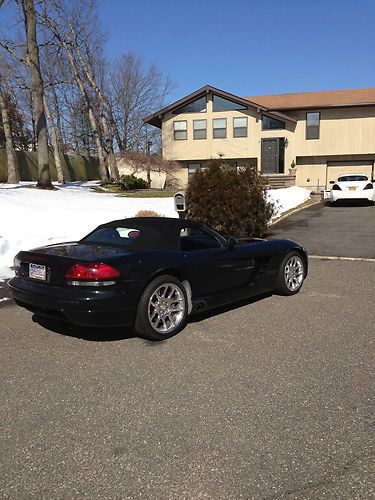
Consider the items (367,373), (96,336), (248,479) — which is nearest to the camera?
(248,479)

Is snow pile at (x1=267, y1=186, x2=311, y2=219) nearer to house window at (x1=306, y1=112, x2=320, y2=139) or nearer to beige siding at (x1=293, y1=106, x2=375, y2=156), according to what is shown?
beige siding at (x1=293, y1=106, x2=375, y2=156)

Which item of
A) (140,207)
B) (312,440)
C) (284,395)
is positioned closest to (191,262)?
(284,395)

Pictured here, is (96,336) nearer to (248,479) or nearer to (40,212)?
(248,479)

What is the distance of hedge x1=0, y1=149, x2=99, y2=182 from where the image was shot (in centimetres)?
2844

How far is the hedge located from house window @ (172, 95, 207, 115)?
406 inches

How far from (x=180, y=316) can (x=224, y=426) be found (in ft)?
6.28

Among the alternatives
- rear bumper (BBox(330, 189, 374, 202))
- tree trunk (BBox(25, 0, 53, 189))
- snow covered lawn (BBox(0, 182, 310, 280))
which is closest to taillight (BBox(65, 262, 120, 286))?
snow covered lawn (BBox(0, 182, 310, 280))

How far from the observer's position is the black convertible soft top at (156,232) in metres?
4.91

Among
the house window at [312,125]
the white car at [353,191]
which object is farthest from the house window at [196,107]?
the white car at [353,191]

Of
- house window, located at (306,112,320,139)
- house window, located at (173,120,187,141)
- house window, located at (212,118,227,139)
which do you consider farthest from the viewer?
house window, located at (173,120,187,141)

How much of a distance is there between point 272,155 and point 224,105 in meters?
4.95

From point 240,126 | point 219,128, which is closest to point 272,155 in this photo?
point 240,126

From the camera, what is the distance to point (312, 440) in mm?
2783

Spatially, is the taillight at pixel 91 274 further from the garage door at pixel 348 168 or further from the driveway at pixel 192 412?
the garage door at pixel 348 168
